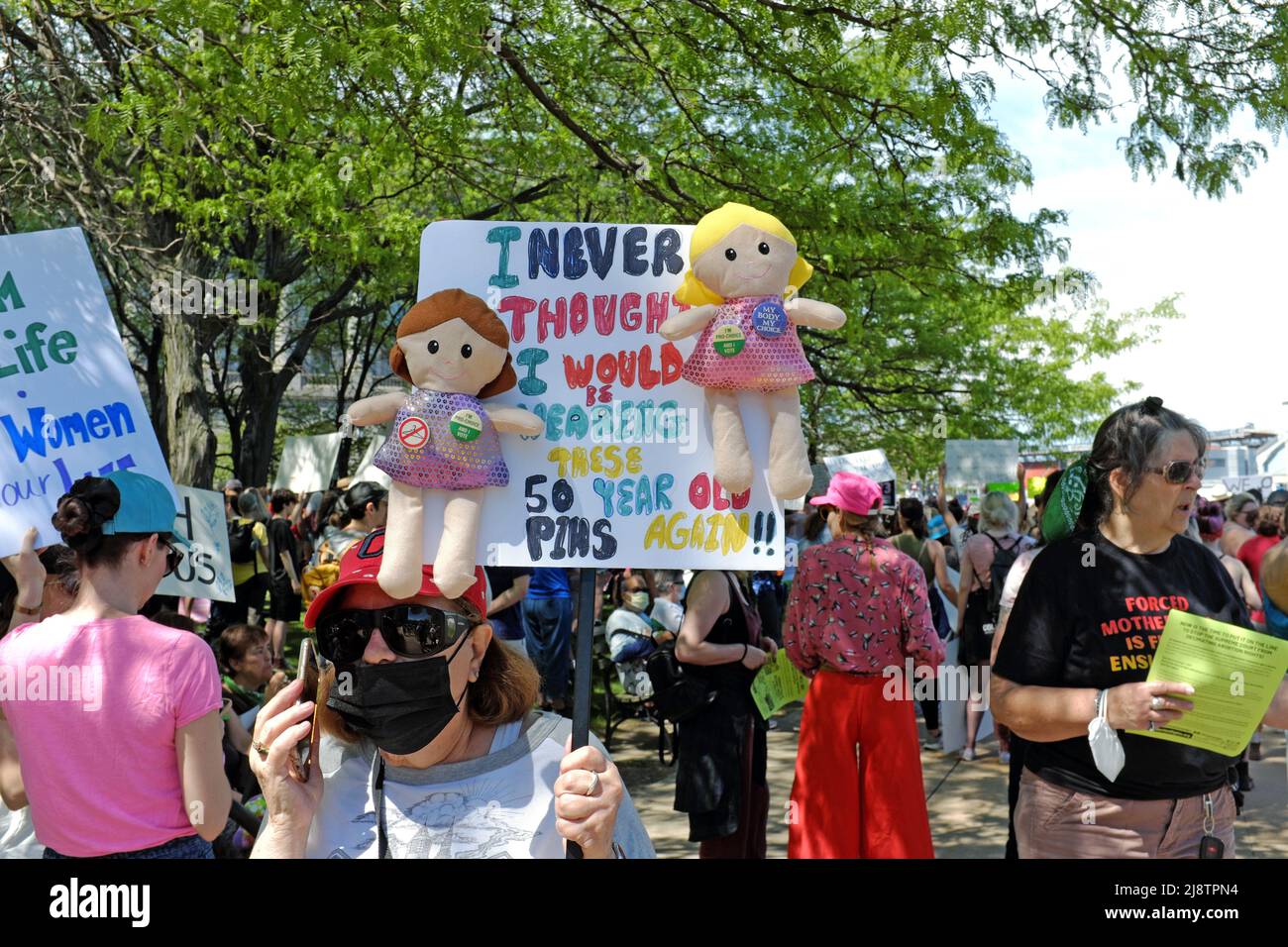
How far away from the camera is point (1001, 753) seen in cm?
873

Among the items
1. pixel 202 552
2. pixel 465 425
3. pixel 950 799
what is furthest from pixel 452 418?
pixel 950 799

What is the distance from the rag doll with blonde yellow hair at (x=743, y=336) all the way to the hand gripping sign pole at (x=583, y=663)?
0.48 metres

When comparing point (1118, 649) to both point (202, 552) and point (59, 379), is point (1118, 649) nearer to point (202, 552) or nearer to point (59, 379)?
point (59, 379)

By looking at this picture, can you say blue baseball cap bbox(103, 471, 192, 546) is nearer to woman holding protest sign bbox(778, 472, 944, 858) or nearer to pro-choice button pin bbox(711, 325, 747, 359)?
pro-choice button pin bbox(711, 325, 747, 359)

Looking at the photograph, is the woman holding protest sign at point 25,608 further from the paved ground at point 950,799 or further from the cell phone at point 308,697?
the paved ground at point 950,799

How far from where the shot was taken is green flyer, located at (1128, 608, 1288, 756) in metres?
2.94

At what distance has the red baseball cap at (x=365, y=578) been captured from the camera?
8.39 feet

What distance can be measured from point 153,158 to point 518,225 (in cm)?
612

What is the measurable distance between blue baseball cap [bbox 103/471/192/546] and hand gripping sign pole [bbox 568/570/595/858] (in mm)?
1173

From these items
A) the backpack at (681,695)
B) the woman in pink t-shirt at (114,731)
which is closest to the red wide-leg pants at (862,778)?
the backpack at (681,695)

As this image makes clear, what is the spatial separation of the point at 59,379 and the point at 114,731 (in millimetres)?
1654

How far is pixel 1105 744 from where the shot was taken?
121 inches
